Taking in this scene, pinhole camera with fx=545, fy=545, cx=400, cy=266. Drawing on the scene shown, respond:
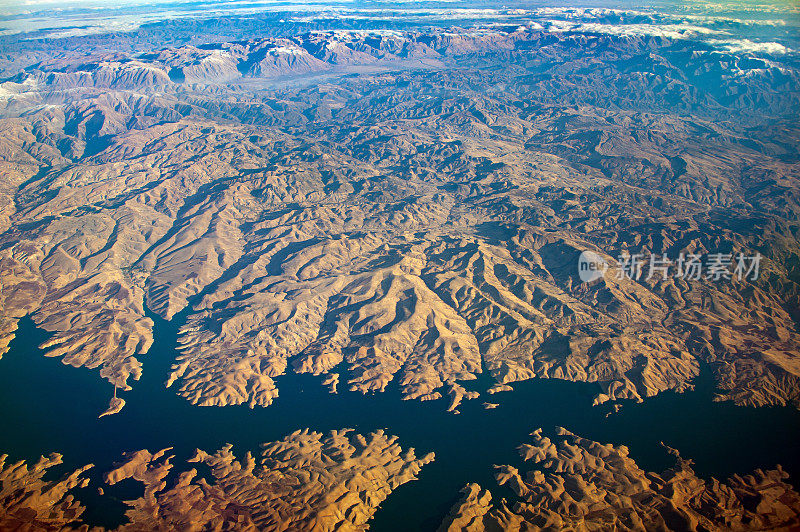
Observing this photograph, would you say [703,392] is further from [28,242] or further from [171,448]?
[28,242]

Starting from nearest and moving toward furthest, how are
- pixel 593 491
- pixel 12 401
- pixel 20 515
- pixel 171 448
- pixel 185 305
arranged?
pixel 20 515 → pixel 593 491 → pixel 171 448 → pixel 12 401 → pixel 185 305

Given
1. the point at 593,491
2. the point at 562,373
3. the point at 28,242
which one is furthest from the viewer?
the point at 28,242

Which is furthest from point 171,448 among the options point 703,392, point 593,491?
point 703,392
